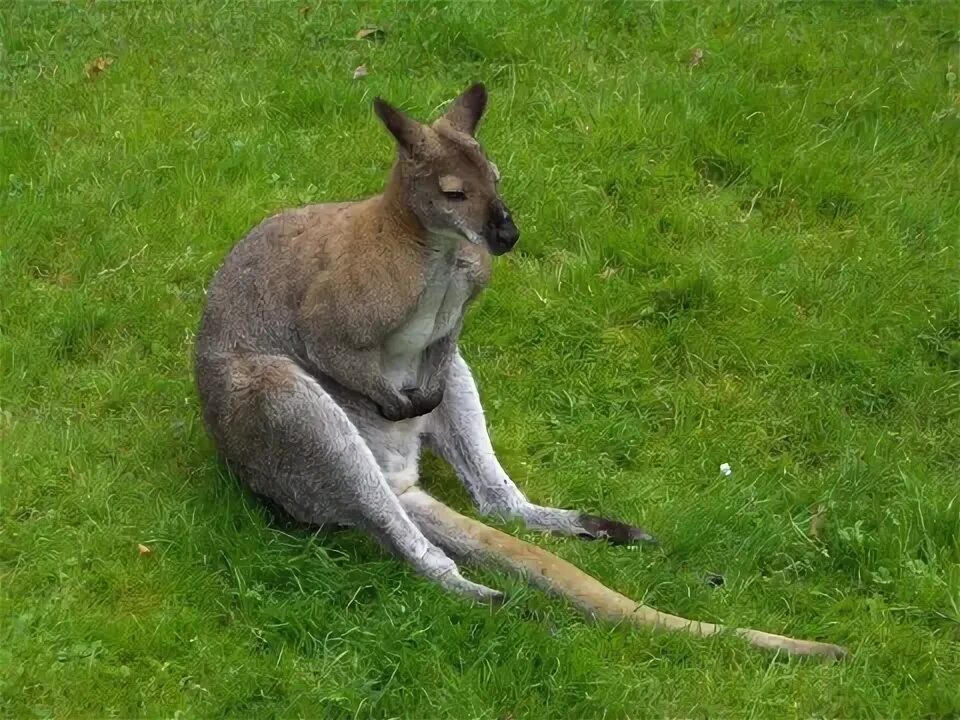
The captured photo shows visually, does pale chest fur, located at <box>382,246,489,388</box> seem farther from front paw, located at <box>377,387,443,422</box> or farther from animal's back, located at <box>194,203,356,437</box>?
animal's back, located at <box>194,203,356,437</box>

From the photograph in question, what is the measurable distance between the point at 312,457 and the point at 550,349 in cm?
179

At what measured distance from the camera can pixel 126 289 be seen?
6.49 m

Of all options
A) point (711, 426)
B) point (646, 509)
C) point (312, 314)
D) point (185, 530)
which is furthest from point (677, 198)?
point (185, 530)

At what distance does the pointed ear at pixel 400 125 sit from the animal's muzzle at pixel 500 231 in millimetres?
418

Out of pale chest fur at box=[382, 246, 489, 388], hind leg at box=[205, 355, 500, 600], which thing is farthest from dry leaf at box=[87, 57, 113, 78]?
pale chest fur at box=[382, 246, 489, 388]

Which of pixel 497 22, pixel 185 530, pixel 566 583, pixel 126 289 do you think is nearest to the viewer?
pixel 566 583

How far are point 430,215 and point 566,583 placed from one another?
141cm

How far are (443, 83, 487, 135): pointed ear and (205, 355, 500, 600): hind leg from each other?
3.62ft

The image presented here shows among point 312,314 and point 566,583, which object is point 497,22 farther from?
point 566,583

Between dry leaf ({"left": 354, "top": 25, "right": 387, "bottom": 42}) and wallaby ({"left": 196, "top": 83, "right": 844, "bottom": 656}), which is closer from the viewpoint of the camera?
wallaby ({"left": 196, "top": 83, "right": 844, "bottom": 656})

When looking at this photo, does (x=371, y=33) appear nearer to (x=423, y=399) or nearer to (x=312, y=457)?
(x=423, y=399)

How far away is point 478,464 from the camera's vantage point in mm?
5332

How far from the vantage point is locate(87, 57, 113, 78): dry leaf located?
7992 mm

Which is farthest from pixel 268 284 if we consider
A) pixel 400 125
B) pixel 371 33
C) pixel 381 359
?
pixel 371 33
